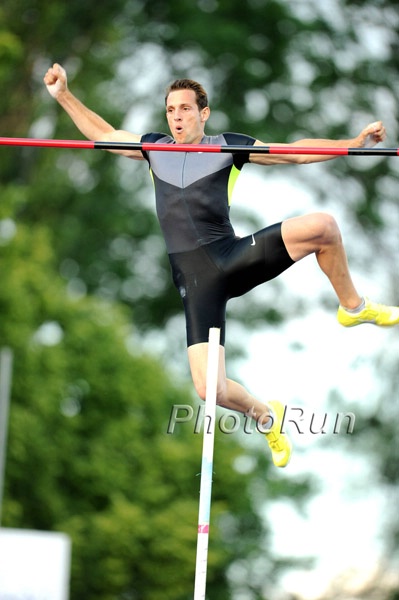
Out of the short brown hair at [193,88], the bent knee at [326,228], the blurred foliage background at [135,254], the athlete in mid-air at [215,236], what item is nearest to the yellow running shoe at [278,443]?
the athlete in mid-air at [215,236]

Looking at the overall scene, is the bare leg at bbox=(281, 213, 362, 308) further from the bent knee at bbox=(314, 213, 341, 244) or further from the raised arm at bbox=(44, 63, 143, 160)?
the raised arm at bbox=(44, 63, 143, 160)

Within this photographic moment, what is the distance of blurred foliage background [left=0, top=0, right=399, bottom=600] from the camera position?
30.0m

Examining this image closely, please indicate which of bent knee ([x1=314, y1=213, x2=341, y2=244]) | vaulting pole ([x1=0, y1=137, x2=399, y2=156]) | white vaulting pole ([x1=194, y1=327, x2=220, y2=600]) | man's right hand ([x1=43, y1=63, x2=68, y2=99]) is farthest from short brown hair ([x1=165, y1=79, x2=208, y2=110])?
white vaulting pole ([x1=194, y1=327, x2=220, y2=600])

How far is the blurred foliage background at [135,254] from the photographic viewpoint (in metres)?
30.0

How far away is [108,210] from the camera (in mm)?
33250

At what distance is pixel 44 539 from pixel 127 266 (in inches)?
597

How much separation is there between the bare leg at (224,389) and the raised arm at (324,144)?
112 cm

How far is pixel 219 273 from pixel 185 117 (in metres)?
0.94

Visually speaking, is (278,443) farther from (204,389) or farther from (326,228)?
(326,228)

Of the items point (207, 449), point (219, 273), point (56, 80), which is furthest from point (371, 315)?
point (56, 80)

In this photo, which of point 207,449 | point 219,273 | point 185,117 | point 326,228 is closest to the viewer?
point 207,449

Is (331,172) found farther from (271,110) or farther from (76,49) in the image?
(76,49)

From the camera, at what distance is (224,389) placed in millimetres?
8406

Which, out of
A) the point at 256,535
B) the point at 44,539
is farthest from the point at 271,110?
the point at 44,539
